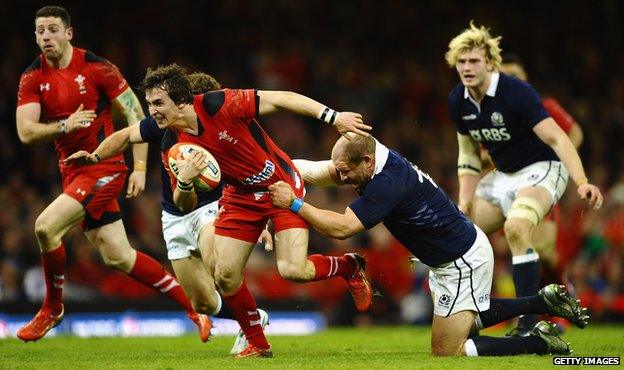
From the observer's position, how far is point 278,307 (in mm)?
14984

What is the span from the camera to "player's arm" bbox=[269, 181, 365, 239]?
795 cm

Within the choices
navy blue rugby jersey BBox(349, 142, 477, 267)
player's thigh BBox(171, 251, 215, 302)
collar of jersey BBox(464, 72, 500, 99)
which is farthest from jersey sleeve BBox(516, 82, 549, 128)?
player's thigh BBox(171, 251, 215, 302)

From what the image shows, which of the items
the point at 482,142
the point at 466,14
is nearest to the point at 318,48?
the point at 466,14

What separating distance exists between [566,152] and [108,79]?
13.3ft

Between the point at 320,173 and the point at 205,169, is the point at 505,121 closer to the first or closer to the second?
the point at 320,173

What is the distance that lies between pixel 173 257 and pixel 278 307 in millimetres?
5349

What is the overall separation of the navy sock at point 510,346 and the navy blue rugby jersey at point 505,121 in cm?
218

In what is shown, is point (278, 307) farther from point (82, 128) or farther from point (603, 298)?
point (82, 128)

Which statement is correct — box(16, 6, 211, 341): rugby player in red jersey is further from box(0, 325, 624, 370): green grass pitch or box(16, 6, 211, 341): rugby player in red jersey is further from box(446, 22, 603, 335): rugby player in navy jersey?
box(446, 22, 603, 335): rugby player in navy jersey

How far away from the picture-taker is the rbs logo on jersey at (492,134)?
1008 centimetres

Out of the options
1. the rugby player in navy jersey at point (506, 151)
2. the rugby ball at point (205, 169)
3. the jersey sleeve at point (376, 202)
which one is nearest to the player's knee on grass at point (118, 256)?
the rugby ball at point (205, 169)

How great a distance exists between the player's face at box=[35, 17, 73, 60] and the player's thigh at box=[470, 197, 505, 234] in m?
4.09

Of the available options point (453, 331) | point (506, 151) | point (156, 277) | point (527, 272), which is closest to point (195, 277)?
point (156, 277)

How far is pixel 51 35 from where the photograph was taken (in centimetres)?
956
